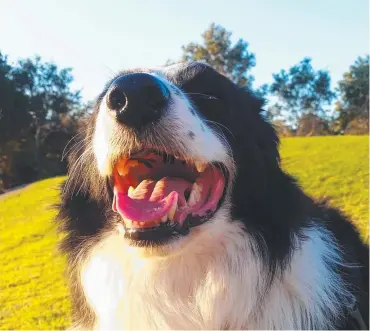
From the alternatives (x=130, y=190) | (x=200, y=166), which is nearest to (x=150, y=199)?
(x=130, y=190)

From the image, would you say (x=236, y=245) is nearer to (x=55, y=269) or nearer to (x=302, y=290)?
(x=302, y=290)

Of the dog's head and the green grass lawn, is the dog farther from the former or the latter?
the green grass lawn

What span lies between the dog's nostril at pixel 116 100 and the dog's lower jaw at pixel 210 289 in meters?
0.84

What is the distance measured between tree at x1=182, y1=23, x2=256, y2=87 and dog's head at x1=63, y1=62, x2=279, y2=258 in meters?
0.60

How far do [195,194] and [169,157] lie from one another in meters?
0.24

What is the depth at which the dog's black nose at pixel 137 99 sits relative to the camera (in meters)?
2.05

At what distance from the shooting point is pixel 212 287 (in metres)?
2.59

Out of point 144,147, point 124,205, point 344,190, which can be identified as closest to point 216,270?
point 124,205

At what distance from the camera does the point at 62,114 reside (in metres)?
2.97

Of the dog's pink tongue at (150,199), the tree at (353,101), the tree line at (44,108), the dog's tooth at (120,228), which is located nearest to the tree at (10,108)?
the tree line at (44,108)

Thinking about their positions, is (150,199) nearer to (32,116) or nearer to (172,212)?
(172,212)

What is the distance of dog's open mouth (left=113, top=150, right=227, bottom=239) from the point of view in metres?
2.29

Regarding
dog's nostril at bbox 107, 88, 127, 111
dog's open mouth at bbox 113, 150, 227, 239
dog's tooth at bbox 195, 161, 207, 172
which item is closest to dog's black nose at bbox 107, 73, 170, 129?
dog's nostril at bbox 107, 88, 127, 111

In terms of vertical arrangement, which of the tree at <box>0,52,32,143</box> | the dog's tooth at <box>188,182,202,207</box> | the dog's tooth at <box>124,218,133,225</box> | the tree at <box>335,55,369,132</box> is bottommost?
the dog's tooth at <box>124,218,133,225</box>
